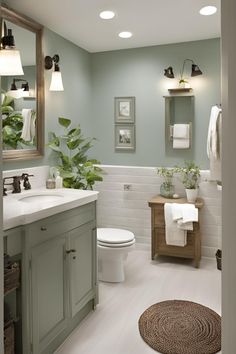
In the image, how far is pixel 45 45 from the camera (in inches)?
122

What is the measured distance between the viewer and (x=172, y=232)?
3449mm

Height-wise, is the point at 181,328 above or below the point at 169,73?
below

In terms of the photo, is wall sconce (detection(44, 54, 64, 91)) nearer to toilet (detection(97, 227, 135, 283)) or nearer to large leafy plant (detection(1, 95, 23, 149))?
large leafy plant (detection(1, 95, 23, 149))

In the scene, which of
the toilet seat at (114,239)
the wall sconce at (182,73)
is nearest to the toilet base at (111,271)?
the toilet seat at (114,239)

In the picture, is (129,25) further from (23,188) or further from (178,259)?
(178,259)

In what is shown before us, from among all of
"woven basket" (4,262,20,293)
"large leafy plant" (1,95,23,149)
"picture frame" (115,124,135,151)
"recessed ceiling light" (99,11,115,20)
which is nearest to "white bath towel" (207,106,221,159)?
"picture frame" (115,124,135,151)

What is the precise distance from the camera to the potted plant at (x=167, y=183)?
3801mm

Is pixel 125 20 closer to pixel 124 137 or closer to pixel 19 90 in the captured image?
pixel 19 90

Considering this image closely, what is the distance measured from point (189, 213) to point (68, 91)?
185 centimetres

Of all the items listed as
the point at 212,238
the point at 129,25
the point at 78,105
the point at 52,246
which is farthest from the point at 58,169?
the point at 212,238

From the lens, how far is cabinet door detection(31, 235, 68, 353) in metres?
1.86

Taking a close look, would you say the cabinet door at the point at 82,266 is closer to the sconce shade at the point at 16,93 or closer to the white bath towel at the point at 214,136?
the sconce shade at the point at 16,93

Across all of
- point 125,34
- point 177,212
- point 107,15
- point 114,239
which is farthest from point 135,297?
point 125,34

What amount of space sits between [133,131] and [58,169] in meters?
1.28
